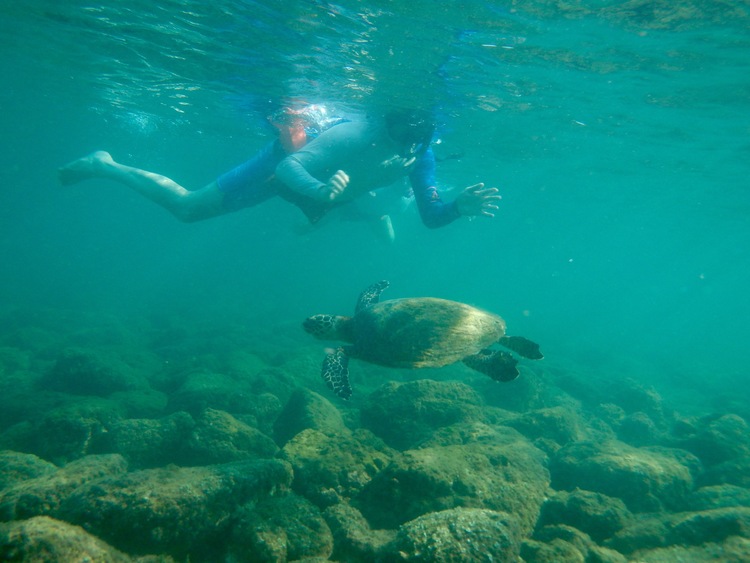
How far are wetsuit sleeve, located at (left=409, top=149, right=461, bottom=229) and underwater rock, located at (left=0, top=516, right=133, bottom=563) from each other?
5712 millimetres

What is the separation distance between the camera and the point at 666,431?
10461 millimetres

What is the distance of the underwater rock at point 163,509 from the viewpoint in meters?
3.08

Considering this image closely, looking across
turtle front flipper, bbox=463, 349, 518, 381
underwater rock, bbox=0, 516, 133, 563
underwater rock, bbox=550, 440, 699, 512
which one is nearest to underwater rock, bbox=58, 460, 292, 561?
underwater rock, bbox=0, 516, 133, 563

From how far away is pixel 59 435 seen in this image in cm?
540

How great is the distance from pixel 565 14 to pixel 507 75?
3.16m

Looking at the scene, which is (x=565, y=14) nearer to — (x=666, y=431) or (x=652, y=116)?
(x=652, y=116)

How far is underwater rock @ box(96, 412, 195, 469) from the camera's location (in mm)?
5102

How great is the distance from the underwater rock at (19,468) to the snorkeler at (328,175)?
471cm

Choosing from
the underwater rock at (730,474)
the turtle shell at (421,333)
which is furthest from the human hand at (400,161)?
the underwater rock at (730,474)

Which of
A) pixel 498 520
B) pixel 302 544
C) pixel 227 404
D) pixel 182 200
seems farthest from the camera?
pixel 182 200

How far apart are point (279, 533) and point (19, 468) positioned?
3.24 meters

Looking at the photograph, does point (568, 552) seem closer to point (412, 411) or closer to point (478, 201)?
point (412, 411)

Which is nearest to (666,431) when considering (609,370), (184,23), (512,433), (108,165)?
(512,433)

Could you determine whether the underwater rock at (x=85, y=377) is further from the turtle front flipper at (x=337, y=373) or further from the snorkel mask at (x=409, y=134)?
the snorkel mask at (x=409, y=134)
